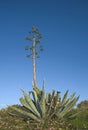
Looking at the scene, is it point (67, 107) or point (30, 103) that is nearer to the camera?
point (30, 103)

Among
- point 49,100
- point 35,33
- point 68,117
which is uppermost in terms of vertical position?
point 35,33

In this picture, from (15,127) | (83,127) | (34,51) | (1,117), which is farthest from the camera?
(34,51)

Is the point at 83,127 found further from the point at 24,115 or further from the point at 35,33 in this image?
the point at 35,33

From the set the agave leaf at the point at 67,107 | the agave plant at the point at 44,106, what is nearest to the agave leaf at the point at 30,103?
the agave plant at the point at 44,106

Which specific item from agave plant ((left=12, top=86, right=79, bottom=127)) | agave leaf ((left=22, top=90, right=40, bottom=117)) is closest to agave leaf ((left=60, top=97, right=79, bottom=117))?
agave plant ((left=12, top=86, right=79, bottom=127))

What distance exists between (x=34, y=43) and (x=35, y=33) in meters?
1.07

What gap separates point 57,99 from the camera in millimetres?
15672

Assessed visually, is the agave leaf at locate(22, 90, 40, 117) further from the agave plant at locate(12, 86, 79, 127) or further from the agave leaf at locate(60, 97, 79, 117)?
the agave leaf at locate(60, 97, 79, 117)

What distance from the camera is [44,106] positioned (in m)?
15.2

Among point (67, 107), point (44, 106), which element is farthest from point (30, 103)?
point (67, 107)

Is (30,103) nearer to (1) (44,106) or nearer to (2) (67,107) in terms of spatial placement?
(1) (44,106)

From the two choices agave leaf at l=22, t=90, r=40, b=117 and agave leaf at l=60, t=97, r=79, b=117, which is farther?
agave leaf at l=60, t=97, r=79, b=117

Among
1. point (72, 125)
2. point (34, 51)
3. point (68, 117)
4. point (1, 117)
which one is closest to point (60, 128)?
point (72, 125)

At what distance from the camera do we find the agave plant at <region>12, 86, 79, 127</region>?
49.8ft
